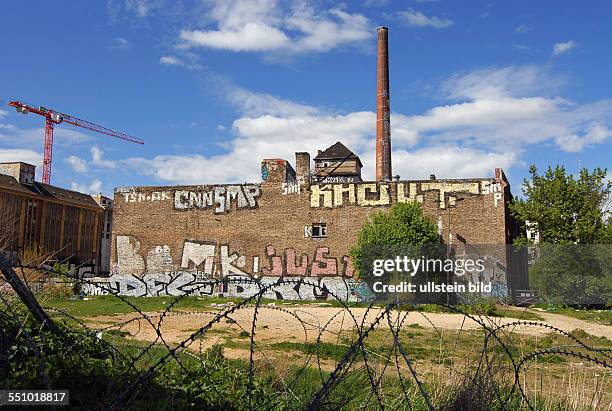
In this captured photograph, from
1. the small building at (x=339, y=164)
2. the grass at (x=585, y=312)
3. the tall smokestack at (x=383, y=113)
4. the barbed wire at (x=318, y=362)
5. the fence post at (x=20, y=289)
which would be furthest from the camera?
the small building at (x=339, y=164)

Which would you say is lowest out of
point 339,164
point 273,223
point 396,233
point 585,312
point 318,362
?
point 585,312

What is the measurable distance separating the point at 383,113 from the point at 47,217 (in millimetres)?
35346

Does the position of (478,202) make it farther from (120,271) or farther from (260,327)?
(120,271)

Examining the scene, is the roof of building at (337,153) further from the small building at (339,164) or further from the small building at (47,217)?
the small building at (47,217)

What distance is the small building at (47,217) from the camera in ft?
154

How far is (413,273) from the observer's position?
2933 centimetres

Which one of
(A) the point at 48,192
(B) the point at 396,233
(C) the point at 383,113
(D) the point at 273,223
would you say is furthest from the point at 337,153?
(A) the point at 48,192

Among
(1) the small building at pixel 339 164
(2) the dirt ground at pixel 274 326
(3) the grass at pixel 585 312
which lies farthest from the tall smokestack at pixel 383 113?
(2) the dirt ground at pixel 274 326

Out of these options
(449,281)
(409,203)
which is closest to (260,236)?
(409,203)

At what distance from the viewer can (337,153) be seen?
51.9m

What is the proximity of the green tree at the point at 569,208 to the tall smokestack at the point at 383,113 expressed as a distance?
31.3ft

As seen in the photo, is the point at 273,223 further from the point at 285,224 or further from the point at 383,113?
the point at 383,113

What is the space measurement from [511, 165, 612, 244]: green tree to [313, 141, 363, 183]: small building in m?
20.8

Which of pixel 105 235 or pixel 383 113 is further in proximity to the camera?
pixel 105 235
